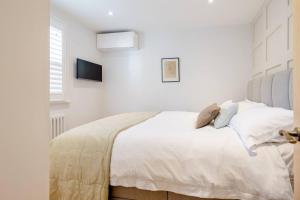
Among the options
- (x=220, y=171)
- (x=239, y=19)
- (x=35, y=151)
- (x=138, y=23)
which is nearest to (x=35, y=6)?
(x=35, y=151)

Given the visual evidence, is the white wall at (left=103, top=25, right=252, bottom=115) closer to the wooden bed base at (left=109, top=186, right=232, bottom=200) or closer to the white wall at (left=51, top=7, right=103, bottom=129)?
the white wall at (left=51, top=7, right=103, bottom=129)

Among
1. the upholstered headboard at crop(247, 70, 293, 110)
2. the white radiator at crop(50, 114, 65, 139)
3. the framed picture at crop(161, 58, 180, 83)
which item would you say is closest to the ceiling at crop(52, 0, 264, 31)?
the framed picture at crop(161, 58, 180, 83)

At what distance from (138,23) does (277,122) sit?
3.04 m

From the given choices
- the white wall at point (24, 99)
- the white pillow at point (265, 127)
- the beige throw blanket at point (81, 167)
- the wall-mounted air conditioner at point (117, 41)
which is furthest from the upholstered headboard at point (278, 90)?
the wall-mounted air conditioner at point (117, 41)

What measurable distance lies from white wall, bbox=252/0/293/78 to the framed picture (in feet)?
4.64

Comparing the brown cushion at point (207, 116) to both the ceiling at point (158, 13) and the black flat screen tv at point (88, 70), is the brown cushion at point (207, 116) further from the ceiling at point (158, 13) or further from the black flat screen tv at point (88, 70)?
the black flat screen tv at point (88, 70)

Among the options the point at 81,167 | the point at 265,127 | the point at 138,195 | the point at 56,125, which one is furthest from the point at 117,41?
the point at 265,127

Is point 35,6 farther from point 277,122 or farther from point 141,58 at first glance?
point 141,58

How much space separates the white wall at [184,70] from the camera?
4.00 metres

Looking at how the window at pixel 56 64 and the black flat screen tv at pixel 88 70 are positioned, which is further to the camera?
the black flat screen tv at pixel 88 70

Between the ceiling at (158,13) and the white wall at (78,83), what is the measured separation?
155 mm

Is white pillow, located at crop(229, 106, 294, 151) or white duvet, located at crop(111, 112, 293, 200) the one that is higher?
white pillow, located at crop(229, 106, 294, 151)

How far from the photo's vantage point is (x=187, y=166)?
58.3 inches

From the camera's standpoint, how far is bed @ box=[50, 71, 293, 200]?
134 centimetres
